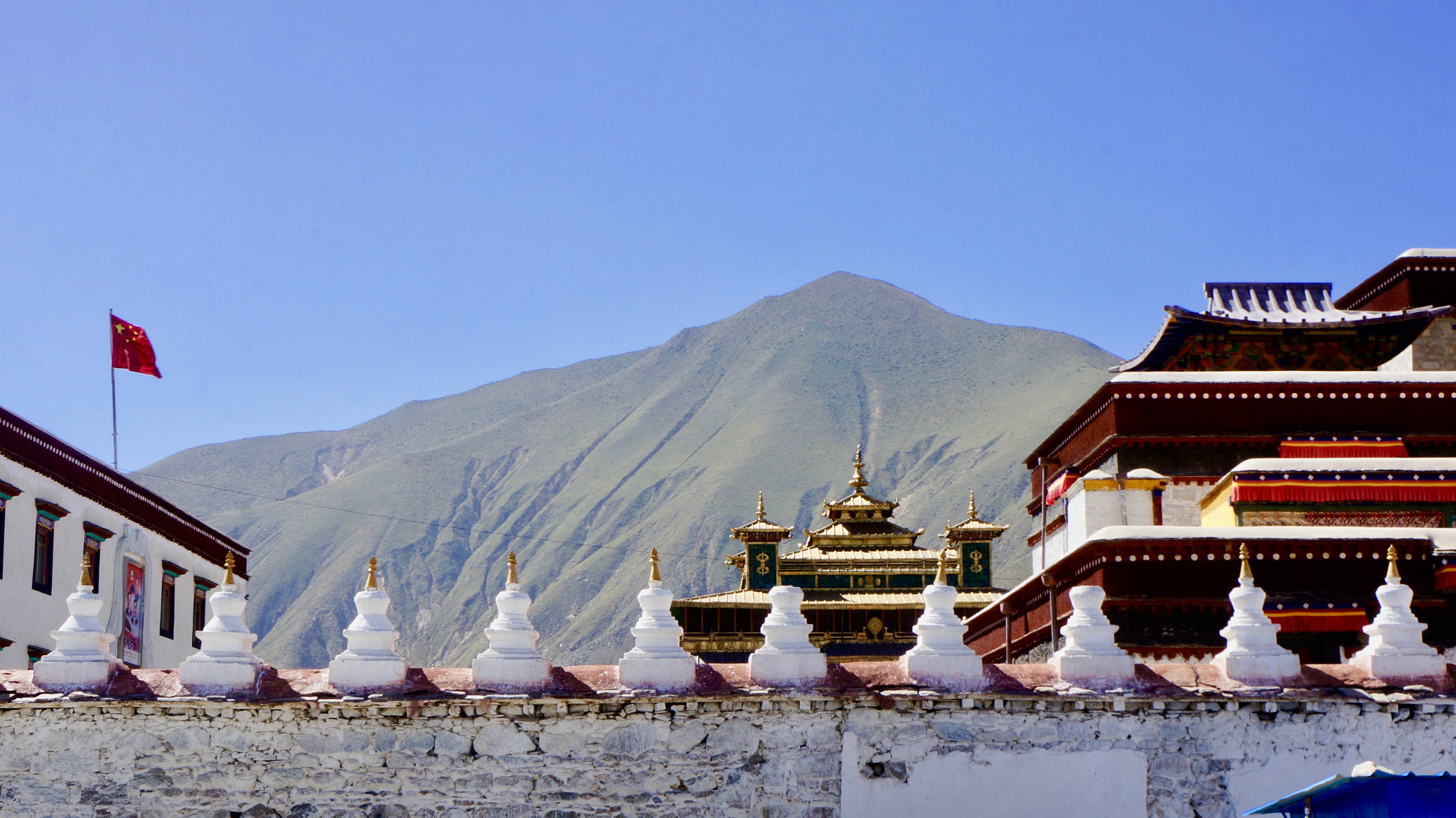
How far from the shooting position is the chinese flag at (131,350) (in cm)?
2809

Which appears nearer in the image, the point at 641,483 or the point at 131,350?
the point at 131,350

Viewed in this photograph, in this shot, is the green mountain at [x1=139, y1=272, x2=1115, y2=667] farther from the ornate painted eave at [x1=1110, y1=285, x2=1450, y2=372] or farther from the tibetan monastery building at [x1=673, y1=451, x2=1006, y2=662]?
the ornate painted eave at [x1=1110, y1=285, x2=1450, y2=372]

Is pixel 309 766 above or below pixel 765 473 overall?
below

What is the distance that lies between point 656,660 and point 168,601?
810 inches

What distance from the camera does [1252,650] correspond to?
39.8 feet

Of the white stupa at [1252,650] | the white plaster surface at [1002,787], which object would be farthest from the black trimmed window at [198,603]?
the white stupa at [1252,650]

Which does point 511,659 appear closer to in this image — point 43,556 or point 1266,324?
point 43,556

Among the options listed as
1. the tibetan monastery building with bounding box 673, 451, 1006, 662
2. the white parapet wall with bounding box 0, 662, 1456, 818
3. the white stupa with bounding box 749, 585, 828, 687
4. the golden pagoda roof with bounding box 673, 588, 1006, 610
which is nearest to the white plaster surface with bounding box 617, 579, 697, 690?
the white parapet wall with bounding box 0, 662, 1456, 818

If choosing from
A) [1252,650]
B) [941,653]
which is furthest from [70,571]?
[1252,650]

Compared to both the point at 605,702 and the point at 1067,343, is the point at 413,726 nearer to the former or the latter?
the point at 605,702

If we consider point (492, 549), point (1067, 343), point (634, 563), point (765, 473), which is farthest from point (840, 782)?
point (1067, 343)

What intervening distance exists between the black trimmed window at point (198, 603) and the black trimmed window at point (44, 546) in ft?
22.9

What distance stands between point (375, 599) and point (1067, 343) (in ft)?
598

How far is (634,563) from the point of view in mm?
135250
